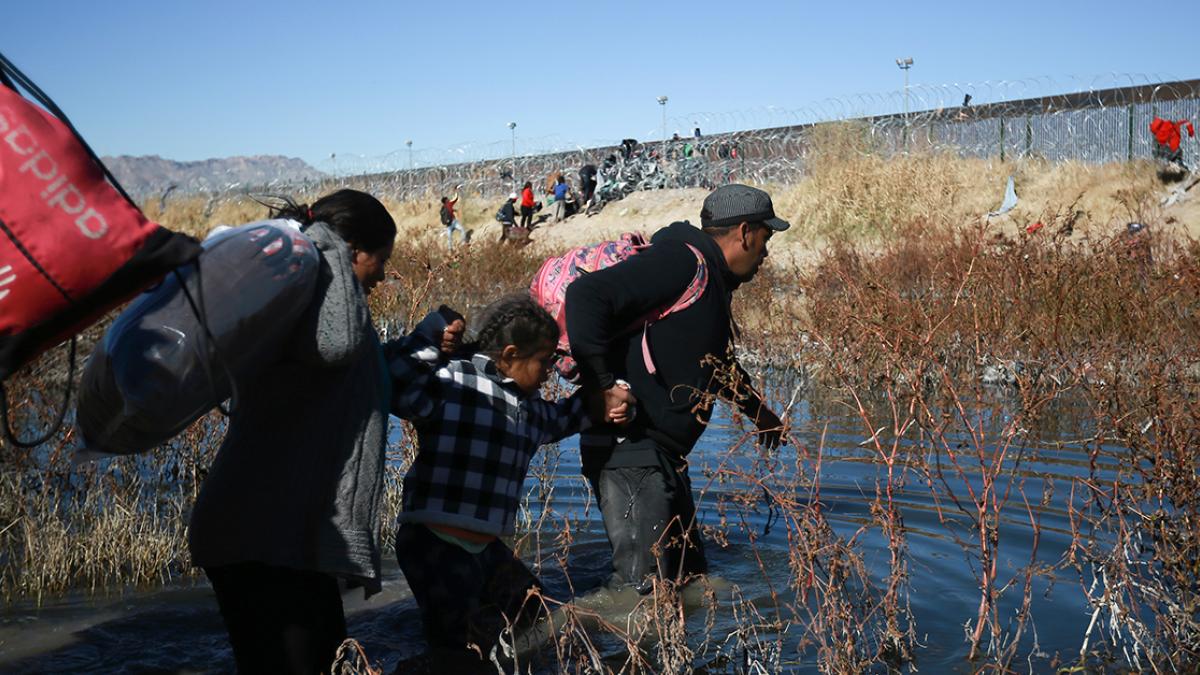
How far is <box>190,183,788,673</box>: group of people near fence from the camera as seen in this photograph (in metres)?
3.12

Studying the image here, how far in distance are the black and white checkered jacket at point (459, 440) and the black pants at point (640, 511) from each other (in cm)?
77

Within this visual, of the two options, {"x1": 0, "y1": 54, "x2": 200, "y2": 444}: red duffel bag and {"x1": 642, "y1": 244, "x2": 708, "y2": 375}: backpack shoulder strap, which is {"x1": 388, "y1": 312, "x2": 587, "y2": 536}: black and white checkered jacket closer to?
{"x1": 642, "y1": 244, "x2": 708, "y2": 375}: backpack shoulder strap

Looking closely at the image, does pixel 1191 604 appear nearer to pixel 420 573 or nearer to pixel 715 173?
pixel 420 573

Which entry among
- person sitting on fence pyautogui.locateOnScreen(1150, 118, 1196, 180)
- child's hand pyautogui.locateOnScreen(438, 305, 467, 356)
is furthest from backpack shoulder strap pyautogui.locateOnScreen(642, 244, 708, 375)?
person sitting on fence pyautogui.locateOnScreen(1150, 118, 1196, 180)

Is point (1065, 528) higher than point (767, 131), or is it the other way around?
point (767, 131)

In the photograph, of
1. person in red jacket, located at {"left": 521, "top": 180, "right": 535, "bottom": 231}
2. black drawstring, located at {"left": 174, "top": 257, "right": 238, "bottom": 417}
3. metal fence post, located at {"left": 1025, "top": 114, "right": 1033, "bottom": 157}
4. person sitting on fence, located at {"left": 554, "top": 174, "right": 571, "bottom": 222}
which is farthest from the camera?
person sitting on fence, located at {"left": 554, "top": 174, "right": 571, "bottom": 222}

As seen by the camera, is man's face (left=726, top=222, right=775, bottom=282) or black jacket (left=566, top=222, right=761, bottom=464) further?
man's face (left=726, top=222, right=775, bottom=282)

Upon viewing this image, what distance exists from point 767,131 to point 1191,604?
1538 inches

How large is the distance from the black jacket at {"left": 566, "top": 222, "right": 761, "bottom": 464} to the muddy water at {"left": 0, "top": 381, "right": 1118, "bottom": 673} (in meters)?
0.36

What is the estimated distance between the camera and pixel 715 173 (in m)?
37.5

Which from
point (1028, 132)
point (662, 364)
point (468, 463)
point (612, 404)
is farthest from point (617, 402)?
point (1028, 132)

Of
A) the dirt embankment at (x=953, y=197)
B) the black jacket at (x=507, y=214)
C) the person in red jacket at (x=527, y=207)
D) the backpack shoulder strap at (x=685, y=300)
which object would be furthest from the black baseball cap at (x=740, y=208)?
the person in red jacket at (x=527, y=207)

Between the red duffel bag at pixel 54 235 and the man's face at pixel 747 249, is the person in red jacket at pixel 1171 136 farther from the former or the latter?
the red duffel bag at pixel 54 235

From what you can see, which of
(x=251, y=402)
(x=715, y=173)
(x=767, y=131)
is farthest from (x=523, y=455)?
(x=767, y=131)
